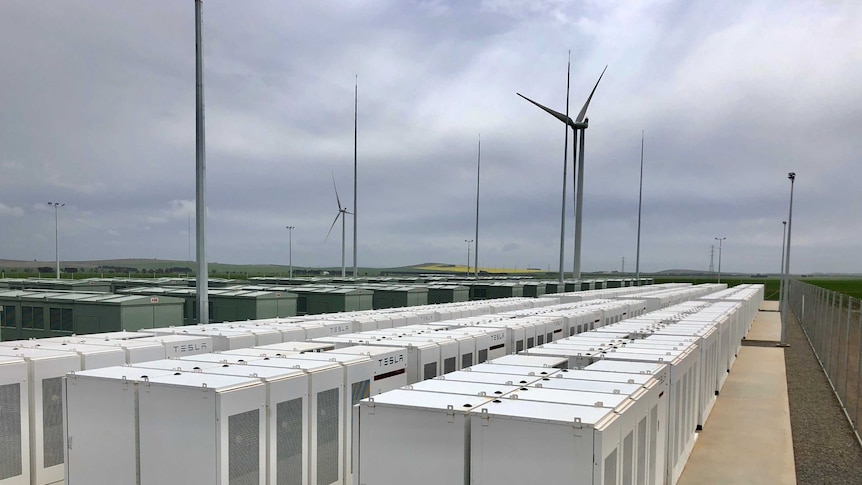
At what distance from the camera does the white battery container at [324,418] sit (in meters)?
8.48

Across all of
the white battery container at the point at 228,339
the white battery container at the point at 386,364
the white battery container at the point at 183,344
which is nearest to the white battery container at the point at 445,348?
the white battery container at the point at 386,364

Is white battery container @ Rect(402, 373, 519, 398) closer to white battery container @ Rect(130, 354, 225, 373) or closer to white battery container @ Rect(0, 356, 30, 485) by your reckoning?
white battery container @ Rect(130, 354, 225, 373)

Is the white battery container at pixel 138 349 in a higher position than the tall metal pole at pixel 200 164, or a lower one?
lower

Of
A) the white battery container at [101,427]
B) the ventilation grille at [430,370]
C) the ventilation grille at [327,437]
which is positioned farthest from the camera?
the ventilation grille at [430,370]

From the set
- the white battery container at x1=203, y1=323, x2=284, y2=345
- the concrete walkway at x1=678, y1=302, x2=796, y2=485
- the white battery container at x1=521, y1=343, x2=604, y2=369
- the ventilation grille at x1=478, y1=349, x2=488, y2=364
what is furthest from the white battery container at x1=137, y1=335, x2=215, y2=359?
the concrete walkway at x1=678, y1=302, x2=796, y2=485

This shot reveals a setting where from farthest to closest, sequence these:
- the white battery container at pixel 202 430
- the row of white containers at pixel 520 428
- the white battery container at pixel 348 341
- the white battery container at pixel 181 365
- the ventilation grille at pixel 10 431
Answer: the white battery container at pixel 348 341 → the ventilation grille at pixel 10 431 → the white battery container at pixel 181 365 → the white battery container at pixel 202 430 → the row of white containers at pixel 520 428

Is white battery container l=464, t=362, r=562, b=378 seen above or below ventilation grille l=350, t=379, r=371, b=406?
above

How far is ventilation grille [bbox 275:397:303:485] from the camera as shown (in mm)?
7852

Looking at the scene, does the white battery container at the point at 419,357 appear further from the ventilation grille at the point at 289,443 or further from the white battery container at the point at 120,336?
the white battery container at the point at 120,336

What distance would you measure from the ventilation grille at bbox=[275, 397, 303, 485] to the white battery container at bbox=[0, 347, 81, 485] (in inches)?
164

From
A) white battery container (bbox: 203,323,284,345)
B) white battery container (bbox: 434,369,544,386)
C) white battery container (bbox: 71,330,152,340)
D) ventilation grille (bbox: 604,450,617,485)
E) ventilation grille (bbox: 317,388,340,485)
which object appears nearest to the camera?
ventilation grille (bbox: 604,450,617,485)

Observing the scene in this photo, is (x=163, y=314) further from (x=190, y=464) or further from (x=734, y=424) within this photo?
(x=734, y=424)

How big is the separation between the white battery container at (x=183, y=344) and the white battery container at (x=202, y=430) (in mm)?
4435

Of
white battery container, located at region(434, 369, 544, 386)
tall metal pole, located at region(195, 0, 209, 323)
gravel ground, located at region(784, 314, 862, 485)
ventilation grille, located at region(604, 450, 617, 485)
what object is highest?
tall metal pole, located at region(195, 0, 209, 323)
